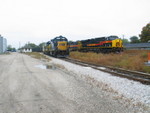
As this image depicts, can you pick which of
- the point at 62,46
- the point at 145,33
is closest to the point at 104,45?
the point at 62,46

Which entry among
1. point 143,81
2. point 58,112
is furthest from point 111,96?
point 143,81

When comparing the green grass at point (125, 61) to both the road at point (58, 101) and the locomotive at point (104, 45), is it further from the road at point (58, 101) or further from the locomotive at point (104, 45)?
the road at point (58, 101)

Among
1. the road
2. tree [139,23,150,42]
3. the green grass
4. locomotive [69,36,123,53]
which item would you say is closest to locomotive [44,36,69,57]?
the green grass

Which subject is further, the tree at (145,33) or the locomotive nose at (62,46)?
the tree at (145,33)

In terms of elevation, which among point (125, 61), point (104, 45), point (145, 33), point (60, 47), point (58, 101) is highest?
point (145, 33)

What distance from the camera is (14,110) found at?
13.0 feet

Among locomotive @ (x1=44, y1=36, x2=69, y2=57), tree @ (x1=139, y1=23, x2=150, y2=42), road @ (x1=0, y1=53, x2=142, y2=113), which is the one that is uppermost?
tree @ (x1=139, y1=23, x2=150, y2=42)

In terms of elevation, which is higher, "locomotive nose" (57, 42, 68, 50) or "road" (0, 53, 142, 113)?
"locomotive nose" (57, 42, 68, 50)

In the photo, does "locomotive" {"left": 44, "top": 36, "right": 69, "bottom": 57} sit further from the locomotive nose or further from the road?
the road

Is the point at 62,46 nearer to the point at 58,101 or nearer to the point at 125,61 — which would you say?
the point at 125,61

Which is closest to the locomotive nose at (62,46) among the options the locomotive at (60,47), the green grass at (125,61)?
the locomotive at (60,47)

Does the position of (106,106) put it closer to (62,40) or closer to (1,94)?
(1,94)

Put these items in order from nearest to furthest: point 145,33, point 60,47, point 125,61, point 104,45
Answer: point 125,61 < point 60,47 < point 104,45 < point 145,33

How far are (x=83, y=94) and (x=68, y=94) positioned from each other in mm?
549
